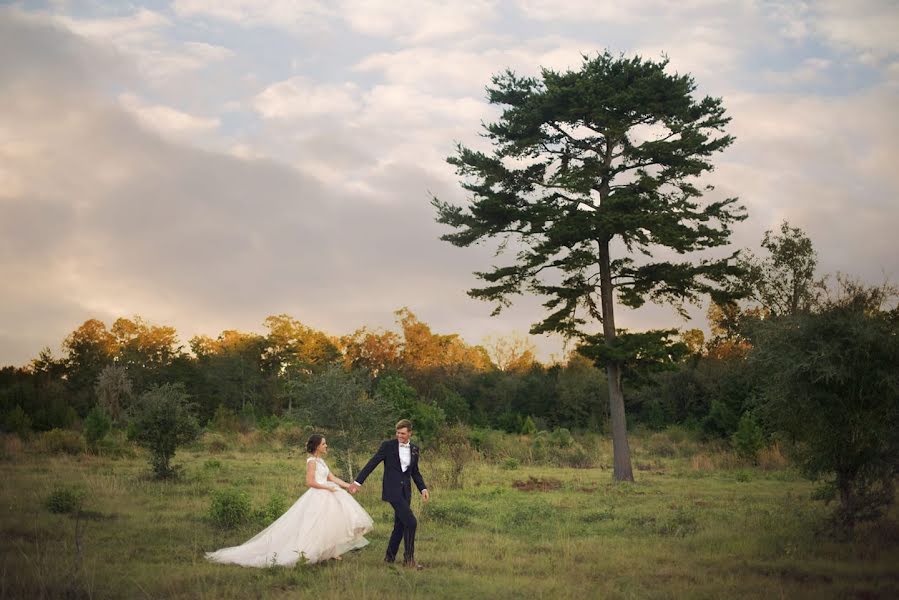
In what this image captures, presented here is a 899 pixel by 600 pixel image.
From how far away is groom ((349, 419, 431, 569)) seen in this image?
9.79 meters

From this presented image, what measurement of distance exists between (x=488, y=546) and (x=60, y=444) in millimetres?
21085

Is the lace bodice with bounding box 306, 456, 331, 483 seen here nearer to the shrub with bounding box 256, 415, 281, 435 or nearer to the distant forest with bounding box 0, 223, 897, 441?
the distant forest with bounding box 0, 223, 897, 441

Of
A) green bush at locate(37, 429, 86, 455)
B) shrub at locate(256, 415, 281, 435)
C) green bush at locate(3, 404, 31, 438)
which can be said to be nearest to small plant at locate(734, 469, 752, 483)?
green bush at locate(37, 429, 86, 455)

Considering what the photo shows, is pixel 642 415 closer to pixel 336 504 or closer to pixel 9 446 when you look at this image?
pixel 9 446

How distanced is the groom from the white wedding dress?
0.34m

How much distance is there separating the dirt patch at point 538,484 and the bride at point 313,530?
34.2ft

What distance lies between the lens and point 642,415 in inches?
1927

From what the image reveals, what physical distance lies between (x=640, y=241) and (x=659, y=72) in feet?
18.0

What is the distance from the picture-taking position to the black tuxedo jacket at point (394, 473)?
9961 mm

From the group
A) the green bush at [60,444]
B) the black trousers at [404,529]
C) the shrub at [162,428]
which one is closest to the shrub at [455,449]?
the shrub at [162,428]

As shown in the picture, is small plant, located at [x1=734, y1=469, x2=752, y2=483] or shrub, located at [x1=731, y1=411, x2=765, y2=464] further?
shrub, located at [x1=731, y1=411, x2=765, y2=464]

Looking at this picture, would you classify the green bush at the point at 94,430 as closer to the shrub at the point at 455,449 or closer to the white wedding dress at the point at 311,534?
the shrub at the point at 455,449

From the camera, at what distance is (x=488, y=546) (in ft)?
37.3

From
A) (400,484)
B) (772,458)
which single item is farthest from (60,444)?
(772,458)
